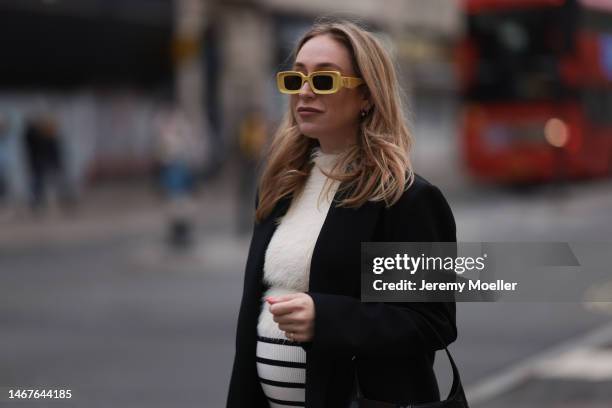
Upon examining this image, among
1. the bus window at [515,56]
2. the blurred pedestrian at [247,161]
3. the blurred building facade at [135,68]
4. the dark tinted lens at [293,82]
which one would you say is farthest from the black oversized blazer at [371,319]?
the bus window at [515,56]

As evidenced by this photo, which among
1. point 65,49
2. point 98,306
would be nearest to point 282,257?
point 98,306

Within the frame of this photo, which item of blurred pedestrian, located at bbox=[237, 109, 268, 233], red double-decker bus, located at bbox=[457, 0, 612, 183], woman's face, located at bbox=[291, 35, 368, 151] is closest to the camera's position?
woman's face, located at bbox=[291, 35, 368, 151]

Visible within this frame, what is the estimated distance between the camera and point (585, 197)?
875 inches

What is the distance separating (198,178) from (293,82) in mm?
26063

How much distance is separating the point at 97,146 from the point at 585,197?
11496mm

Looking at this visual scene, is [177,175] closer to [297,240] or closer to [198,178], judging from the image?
[297,240]

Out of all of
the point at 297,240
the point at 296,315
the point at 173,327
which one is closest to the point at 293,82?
the point at 297,240

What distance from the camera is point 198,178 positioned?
2858 centimetres

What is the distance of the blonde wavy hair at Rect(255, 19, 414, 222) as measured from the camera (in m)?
2.48

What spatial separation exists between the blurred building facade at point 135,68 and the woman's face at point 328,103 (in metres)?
16.6

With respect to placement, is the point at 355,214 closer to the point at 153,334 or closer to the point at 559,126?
the point at 153,334

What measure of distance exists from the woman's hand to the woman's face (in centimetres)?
44

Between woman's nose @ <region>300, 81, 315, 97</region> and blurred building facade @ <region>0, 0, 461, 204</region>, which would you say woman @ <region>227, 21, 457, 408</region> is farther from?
blurred building facade @ <region>0, 0, 461, 204</region>

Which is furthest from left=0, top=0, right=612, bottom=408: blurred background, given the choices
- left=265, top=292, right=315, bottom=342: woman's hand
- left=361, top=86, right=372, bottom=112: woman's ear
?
left=265, top=292, right=315, bottom=342: woman's hand
